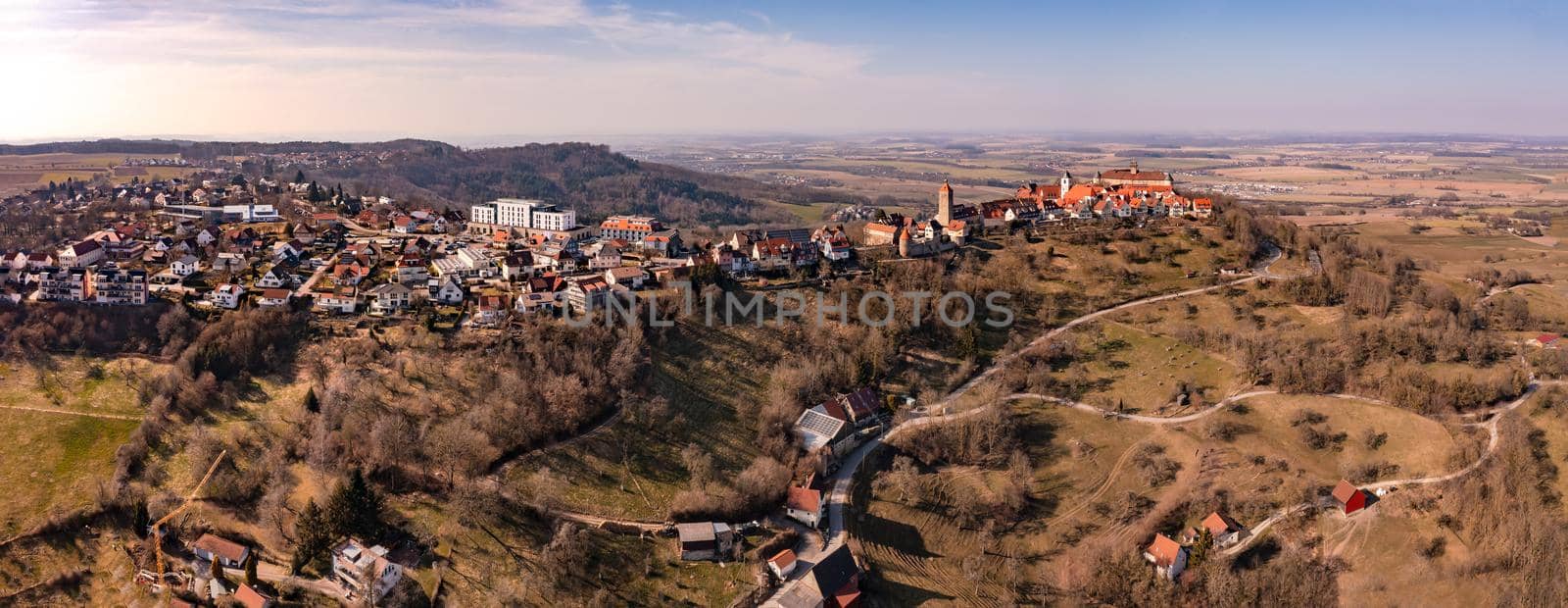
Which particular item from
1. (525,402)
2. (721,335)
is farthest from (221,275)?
(721,335)

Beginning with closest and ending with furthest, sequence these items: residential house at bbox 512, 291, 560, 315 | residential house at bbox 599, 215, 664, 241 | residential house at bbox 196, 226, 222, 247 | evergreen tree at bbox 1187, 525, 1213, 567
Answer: evergreen tree at bbox 1187, 525, 1213, 567
residential house at bbox 512, 291, 560, 315
residential house at bbox 196, 226, 222, 247
residential house at bbox 599, 215, 664, 241

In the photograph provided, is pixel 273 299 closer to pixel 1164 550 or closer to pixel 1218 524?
pixel 1164 550

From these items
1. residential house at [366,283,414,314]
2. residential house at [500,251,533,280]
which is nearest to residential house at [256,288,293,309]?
residential house at [366,283,414,314]

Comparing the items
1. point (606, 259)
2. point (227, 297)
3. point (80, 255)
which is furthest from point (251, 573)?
point (80, 255)

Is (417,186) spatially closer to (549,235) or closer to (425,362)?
(549,235)

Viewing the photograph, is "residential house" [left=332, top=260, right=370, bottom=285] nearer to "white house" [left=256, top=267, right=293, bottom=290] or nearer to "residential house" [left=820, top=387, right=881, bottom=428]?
"white house" [left=256, top=267, right=293, bottom=290]

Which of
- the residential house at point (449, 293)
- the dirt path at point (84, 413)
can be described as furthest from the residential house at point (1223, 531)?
the dirt path at point (84, 413)
